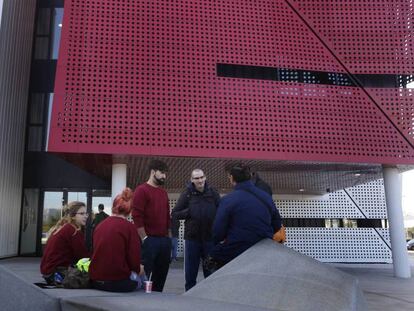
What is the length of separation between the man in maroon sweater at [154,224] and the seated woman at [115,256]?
Answer: 24.3 inches

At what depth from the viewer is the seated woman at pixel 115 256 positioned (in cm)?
347

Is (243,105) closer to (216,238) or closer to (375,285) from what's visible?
(375,285)

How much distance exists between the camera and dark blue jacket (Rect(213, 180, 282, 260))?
342cm

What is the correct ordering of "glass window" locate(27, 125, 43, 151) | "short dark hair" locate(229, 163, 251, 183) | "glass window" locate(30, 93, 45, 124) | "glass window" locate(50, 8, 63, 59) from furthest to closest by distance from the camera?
"glass window" locate(50, 8, 63, 59) < "glass window" locate(30, 93, 45, 124) < "glass window" locate(27, 125, 43, 151) < "short dark hair" locate(229, 163, 251, 183)

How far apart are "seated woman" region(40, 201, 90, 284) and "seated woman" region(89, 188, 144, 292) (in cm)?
82

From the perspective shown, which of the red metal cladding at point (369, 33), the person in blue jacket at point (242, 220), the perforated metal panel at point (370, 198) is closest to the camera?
the person in blue jacket at point (242, 220)

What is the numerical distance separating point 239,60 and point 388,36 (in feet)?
15.6

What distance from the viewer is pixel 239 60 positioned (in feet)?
36.1

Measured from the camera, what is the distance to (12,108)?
48.4 ft

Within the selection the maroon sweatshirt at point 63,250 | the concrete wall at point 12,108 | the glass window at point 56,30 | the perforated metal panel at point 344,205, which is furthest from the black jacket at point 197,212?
the glass window at point 56,30

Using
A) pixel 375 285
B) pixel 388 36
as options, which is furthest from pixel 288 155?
pixel 388 36

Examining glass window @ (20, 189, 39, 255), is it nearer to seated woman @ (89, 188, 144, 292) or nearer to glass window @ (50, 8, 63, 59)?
glass window @ (50, 8, 63, 59)

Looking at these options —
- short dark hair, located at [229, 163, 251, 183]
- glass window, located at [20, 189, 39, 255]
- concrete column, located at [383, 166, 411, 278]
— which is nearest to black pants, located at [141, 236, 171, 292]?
short dark hair, located at [229, 163, 251, 183]

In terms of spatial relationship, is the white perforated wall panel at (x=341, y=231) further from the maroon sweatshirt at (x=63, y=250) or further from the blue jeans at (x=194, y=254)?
the maroon sweatshirt at (x=63, y=250)
